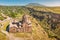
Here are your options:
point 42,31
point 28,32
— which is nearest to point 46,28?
point 42,31

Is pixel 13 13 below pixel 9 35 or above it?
above

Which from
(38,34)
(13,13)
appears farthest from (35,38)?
(13,13)

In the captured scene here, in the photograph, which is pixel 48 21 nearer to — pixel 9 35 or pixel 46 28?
pixel 46 28

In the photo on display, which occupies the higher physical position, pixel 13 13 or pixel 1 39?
pixel 13 13

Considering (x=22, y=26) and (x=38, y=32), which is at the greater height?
(x=22, y=26)

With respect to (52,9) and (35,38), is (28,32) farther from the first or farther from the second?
(52,9)

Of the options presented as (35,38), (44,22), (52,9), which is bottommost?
(35,38)
